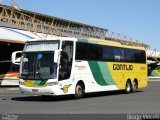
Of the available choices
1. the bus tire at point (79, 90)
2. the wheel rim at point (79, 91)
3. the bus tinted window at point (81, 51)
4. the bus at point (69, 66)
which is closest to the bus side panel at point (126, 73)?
the bus at point (69, 66)

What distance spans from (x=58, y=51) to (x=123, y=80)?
7912 mm

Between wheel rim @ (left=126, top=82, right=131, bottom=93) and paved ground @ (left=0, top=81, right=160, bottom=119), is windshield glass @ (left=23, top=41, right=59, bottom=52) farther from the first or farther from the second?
wheel rim @ (left=126, top=82, right=131, bottom=93)

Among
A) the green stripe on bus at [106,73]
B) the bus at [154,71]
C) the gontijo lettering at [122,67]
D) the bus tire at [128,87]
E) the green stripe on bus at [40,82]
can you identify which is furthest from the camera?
the bus at [154,71]

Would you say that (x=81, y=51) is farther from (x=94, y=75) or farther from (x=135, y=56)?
(x=135, y=56)

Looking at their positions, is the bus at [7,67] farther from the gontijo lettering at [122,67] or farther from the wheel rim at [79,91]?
the wheel rim at [79,91]

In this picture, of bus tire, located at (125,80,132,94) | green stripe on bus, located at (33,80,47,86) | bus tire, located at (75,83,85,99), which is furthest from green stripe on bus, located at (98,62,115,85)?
green stripe on bus, located at (33,80,47,86)

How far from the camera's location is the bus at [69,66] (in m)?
20.5

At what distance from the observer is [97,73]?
79.4ft

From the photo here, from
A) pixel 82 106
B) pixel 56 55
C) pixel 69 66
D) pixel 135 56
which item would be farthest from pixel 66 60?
pixel 135 56

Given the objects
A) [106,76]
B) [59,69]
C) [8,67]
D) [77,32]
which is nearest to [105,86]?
[106,76]

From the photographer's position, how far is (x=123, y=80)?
2716 cm

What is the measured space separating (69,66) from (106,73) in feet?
14.0

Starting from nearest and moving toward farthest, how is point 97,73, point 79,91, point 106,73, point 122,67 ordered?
point 79,91
point 97,73
point 106,73
point 122,67

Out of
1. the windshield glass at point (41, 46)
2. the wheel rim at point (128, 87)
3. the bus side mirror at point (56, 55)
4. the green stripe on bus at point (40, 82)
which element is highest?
the windshield glass at point (41, 46)
